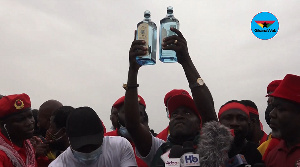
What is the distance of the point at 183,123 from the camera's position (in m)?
4.23

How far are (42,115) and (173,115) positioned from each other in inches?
148

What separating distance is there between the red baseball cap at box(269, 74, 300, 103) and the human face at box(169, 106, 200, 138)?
0.99 m

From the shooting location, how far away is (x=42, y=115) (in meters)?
7.30

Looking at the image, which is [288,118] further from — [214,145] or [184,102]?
[184,102]

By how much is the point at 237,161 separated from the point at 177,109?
975 millimetres

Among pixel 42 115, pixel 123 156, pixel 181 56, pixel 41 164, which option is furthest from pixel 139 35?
pixel 42 115

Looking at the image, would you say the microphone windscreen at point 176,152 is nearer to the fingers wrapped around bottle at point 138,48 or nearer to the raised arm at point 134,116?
the raised arm at point 134,116

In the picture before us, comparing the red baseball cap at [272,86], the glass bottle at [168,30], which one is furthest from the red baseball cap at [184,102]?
the red baseball cap at [272,86]

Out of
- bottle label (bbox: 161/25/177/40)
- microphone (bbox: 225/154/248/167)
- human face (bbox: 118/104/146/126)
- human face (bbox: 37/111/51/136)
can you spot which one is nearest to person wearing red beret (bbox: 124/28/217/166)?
bottle label (bbox: 161/25/177/40)

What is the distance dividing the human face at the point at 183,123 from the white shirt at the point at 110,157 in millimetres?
542

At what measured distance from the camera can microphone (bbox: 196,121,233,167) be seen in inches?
130

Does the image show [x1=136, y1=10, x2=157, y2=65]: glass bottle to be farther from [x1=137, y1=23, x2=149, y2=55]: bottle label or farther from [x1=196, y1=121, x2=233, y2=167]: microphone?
[x1=196, y1=121, x2=233, y2=167]: microphone

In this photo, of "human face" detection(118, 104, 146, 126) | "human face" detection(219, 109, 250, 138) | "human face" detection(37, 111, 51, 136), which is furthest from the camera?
"human face" detection(37, 111, 51, 136)

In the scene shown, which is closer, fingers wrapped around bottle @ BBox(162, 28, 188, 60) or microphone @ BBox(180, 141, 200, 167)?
microphone @ BBox(180, 141, 200, 167)
